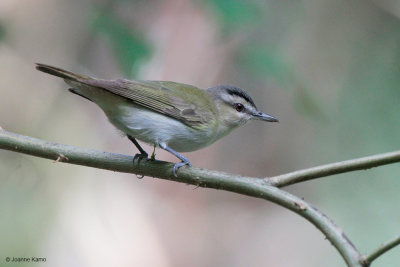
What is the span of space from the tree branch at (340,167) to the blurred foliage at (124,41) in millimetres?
1537

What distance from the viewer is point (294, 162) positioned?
7.00 metres

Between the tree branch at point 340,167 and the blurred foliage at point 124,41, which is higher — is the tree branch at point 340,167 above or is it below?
below

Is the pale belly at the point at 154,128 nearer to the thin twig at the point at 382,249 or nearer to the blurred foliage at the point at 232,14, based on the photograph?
the blurred foliage at the point at 232,14

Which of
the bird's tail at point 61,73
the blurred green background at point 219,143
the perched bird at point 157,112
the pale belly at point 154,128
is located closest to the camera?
Result: the bird's tail at point 61,73

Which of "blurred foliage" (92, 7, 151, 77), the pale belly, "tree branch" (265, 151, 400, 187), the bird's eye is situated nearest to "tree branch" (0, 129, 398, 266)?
"tree branch" (265, 151, 400, 187)

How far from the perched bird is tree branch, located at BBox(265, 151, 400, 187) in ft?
3.11

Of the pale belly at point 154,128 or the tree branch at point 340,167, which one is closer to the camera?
the tree branch at point 340,167

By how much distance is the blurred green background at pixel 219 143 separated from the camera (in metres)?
4.44

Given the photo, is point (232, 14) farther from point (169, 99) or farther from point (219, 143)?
point (219, 143)

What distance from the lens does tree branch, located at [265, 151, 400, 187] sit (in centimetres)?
221

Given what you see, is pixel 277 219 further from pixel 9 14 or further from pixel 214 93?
pixel 9 14

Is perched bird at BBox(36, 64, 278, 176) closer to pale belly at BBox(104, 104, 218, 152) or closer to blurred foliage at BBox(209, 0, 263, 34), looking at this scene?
pale belly at BBox(104, 104, 218, 152)

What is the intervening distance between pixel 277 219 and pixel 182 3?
3.29 m

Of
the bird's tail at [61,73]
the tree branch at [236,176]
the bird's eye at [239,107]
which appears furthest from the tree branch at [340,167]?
the bird's eye at [239,107]
